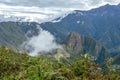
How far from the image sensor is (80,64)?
62.9m

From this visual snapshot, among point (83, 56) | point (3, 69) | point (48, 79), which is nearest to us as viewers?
point (48, 79)

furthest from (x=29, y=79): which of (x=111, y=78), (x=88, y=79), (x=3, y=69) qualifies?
(x=3, y=69)

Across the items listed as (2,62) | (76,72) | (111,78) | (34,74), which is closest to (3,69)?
(2,62)

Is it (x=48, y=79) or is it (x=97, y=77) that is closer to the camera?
(x=48, y=79)

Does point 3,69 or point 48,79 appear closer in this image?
point 48,79

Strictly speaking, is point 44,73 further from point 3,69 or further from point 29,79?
point 3,69

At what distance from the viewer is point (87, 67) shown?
190ft

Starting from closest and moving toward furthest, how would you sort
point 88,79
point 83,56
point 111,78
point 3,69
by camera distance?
point 88,79
point 111,78
point 83,56
point 3,69

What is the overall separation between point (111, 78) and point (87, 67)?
4.75 meters

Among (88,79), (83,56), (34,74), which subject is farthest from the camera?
(83,56)

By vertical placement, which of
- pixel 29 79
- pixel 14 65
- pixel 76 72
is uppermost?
pixel 29 79

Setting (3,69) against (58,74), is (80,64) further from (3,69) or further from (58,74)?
(3,69)

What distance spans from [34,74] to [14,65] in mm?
86976

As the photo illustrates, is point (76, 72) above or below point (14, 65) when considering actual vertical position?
above
